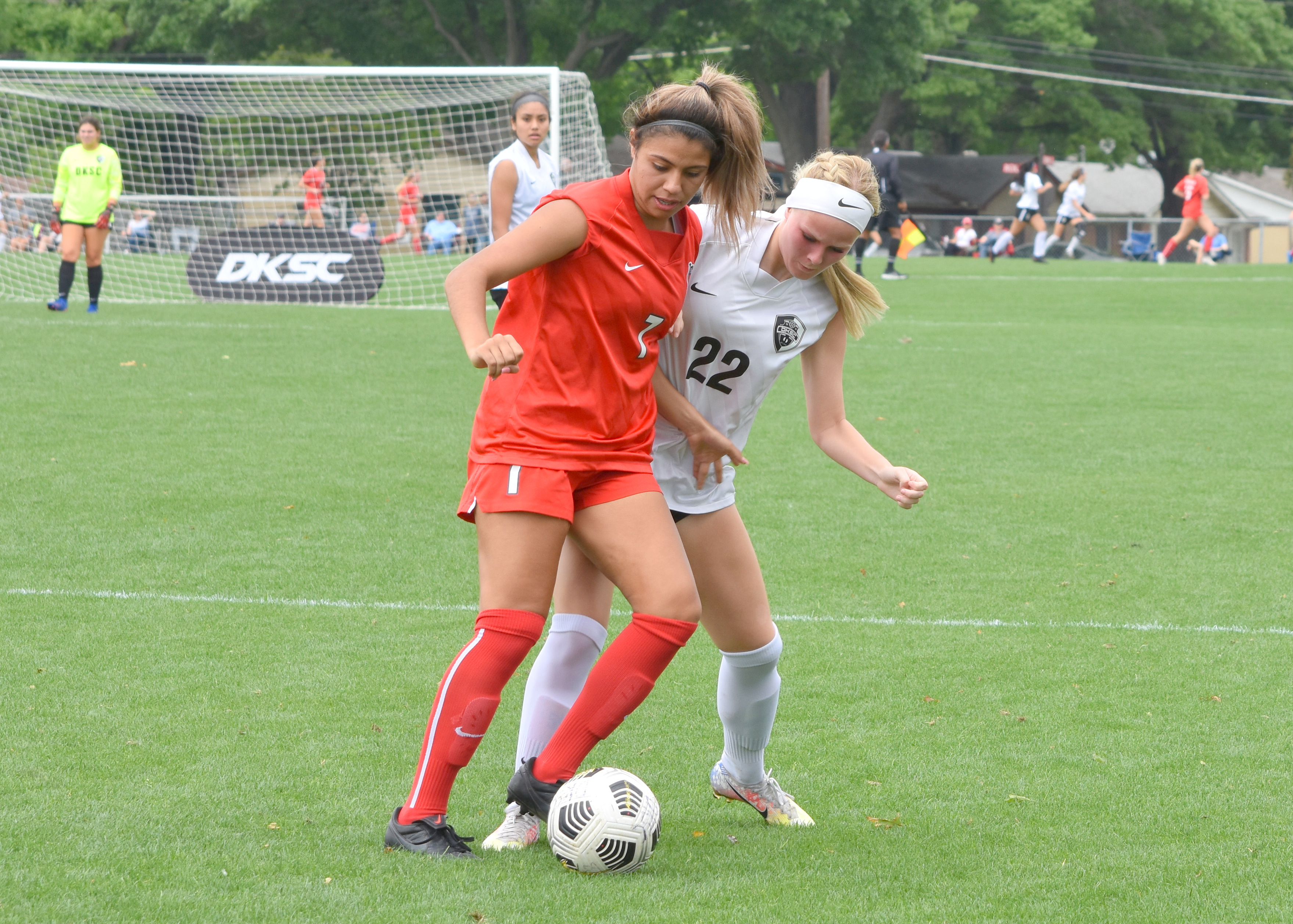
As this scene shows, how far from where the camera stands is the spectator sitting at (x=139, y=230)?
21.8 m

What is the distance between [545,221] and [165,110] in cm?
1681

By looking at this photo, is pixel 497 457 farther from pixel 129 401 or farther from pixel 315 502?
pixel 129 401

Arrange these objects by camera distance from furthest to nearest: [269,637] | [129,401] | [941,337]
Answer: [941,337] < [129,401] < [269,637]

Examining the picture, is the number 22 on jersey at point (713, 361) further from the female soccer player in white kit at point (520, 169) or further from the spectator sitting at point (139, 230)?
the spectator sitting at point (139, 230)

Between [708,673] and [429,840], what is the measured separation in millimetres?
1892

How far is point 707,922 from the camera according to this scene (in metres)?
3.18

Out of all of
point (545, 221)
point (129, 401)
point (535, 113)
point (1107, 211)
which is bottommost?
point (1107, 211)

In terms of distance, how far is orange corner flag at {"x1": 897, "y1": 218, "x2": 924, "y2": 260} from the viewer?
934 inches

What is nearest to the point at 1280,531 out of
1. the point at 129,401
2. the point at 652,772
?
the point at 652,772

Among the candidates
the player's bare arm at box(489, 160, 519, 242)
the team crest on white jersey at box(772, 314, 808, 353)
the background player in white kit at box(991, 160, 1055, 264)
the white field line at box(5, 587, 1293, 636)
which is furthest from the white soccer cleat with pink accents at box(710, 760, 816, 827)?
the background player in white kit at box(991, 160, 1055, 264)

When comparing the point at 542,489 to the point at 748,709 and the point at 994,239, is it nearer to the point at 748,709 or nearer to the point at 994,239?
the point at 748,709

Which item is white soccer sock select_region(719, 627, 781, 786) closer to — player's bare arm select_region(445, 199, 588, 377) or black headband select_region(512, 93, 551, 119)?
player's bare arm select_region(445, 199, 588, 377)

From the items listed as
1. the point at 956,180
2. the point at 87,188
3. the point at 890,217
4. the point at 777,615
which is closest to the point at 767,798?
the point at 777,615

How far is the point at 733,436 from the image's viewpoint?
3.92 metres
